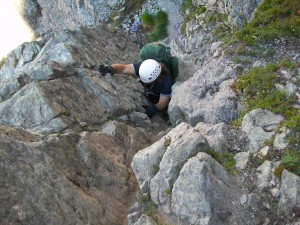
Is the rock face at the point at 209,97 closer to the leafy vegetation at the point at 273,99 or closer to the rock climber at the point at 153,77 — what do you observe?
the leafy vegetation at the point at 273,99

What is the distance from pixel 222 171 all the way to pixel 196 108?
171 inches

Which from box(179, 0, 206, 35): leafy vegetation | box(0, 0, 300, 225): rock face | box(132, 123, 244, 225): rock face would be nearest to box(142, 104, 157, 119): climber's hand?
box(0, 0, 300, 225): rock face

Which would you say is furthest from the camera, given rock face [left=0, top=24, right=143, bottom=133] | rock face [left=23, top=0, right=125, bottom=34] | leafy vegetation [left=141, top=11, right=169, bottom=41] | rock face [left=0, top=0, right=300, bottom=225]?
rock face [left=23, top=0, right=125, bottom=34]

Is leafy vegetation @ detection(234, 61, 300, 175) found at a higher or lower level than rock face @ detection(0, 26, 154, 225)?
lower

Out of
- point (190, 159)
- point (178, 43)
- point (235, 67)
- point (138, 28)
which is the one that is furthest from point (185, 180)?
point (138, 28)

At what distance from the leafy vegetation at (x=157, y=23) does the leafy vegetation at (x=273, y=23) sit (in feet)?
35.4

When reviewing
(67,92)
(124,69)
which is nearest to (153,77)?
(124,69)

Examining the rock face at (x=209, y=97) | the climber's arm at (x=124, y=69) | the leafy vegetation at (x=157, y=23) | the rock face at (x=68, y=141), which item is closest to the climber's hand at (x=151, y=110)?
the rock face at (x=68, y=141)

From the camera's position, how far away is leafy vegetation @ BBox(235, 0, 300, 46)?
13.7m

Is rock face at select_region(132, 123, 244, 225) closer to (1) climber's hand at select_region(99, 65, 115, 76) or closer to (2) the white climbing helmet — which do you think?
(2) the white climbing helmet

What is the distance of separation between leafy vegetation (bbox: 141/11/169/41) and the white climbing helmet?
366 inches

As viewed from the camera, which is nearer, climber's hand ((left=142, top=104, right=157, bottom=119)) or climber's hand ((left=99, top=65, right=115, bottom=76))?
climber's hand ((left=142, top=104, right=157, bottom=119))

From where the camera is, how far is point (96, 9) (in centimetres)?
2911

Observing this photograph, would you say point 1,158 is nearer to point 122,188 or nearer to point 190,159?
point 122,188
